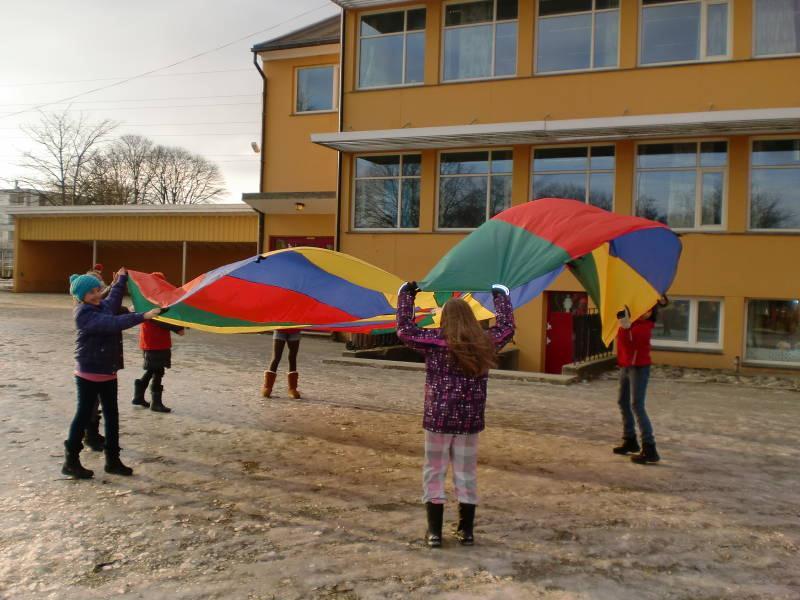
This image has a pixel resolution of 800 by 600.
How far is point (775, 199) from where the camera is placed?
1552 cm

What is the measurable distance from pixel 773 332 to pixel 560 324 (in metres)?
4.78

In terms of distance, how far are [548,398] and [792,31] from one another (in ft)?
35.3

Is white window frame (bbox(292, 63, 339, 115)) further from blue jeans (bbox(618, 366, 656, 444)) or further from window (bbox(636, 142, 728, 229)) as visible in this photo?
blue jeans (bbox(618, 366, 656, 444))

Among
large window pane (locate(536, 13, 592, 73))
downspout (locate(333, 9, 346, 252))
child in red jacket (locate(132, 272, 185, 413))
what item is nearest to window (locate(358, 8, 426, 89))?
downspout (locate(333, 9, 346, 252))

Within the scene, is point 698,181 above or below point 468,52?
below

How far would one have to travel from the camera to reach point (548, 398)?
11.1 meters

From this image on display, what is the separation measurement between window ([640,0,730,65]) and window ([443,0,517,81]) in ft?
10.7

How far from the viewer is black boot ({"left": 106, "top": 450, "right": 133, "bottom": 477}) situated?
6.13m

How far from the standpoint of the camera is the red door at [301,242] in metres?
22.0

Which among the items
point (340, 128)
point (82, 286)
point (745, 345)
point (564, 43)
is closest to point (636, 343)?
point (82, 286)

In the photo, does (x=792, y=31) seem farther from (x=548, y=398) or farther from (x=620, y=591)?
(x=620, y=591)

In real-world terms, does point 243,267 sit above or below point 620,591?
above

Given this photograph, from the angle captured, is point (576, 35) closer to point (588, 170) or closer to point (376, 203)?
point (588, 170)

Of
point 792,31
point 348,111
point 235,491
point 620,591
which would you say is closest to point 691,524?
point 620,591
